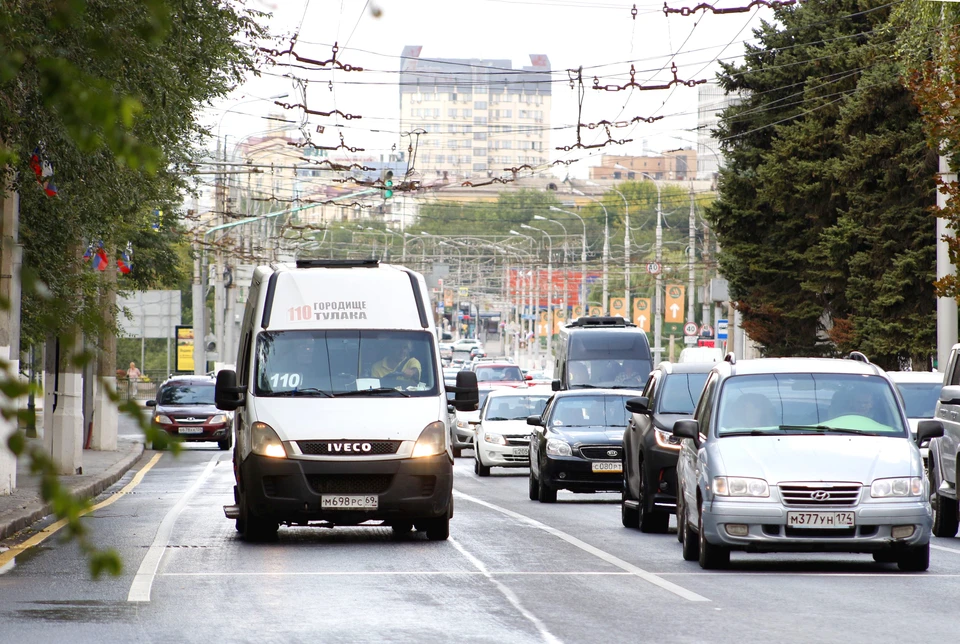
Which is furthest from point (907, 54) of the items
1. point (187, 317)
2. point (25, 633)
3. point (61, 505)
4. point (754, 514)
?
point (187, 317)

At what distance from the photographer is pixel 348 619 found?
9672 mm

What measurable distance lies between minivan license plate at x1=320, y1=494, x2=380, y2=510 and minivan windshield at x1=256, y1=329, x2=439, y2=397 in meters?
1.05

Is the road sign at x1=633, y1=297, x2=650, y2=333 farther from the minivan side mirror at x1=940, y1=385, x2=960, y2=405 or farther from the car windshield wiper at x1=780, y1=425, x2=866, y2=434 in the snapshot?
the car windshield wiper at x1=780, y1=425, x2=866, y2=434

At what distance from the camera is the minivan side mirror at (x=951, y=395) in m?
17.0

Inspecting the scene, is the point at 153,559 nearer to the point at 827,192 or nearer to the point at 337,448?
the point at 337,448

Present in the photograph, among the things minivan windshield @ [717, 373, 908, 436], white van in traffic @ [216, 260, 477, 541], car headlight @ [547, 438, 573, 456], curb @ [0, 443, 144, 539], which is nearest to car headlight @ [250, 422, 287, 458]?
white van in traffic @ [216, 260, 477, 541]

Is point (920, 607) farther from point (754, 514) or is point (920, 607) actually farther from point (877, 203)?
point (877, 203)

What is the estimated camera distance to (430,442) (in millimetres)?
15602

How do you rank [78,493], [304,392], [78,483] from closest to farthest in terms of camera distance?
1. [304,392]
2. [78,493]
3. [78,483]

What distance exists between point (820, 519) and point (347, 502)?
189 inches

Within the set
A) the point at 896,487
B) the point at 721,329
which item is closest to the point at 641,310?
the point at 721,329

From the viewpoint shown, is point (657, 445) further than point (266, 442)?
Yes

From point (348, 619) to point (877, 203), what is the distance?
30.8m

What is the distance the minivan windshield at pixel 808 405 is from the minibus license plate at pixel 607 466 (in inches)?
399
